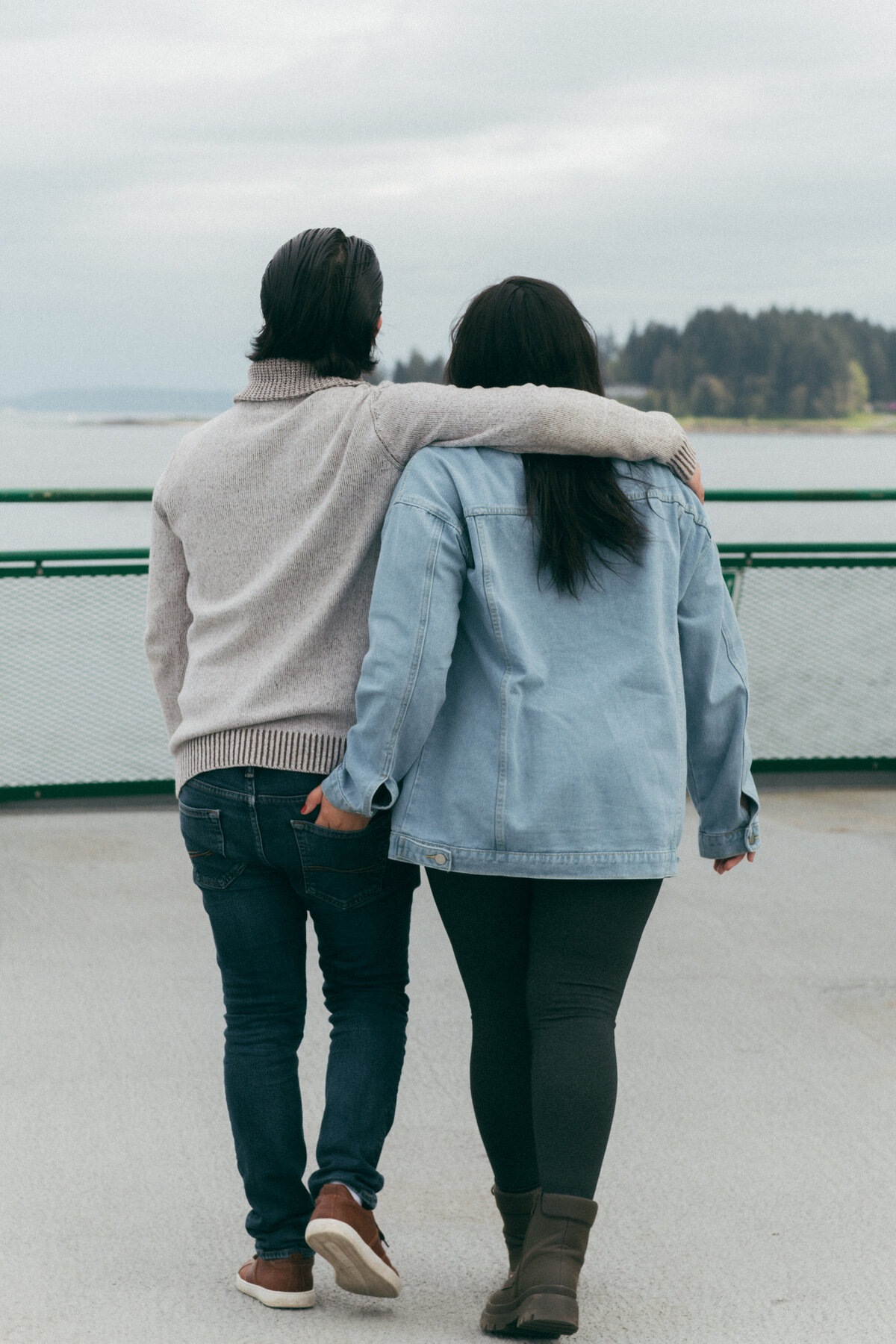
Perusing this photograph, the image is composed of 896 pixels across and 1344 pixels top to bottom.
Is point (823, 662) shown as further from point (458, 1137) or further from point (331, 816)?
point (331, 816)

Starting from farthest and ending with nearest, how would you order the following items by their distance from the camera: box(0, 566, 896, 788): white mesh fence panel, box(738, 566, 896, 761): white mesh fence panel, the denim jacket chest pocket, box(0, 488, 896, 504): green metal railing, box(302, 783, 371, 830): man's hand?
box(738, 566, 896, 761): white mesh fence panel, box(0, 566, 896, 788): white mesh fence panel, box(0, 488, 896, 504): green metal railing, the denim jacket chest pocket, box(302, 783, 371, 830): man's hand

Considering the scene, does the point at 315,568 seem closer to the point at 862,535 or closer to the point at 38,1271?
the point at 38,1271

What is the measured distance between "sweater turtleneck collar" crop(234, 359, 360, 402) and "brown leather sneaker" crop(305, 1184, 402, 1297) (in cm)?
122

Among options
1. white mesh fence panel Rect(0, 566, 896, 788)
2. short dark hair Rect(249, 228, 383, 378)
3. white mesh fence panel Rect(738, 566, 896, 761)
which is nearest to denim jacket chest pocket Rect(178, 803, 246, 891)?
short dark hair Rect(249, 228, 383, 378)

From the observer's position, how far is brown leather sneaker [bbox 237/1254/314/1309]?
2.15 m

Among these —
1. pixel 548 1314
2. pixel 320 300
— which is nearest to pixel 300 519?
pixel 320 300

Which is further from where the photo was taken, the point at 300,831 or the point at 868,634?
the point at 868,634

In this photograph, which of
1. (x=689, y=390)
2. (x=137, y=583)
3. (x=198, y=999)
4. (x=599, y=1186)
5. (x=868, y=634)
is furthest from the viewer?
(x=689, y=390)

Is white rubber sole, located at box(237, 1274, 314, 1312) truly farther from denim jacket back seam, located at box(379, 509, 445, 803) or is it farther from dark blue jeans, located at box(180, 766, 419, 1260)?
denim jacket back seam, located at box(379, 509, 445, 803)

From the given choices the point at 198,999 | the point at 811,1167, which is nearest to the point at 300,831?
the point at 811,1167

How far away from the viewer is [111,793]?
5551 millimetres

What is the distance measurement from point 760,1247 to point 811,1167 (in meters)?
0.35

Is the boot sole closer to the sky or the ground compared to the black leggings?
closer to the ground

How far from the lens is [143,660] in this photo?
17.8 ft
